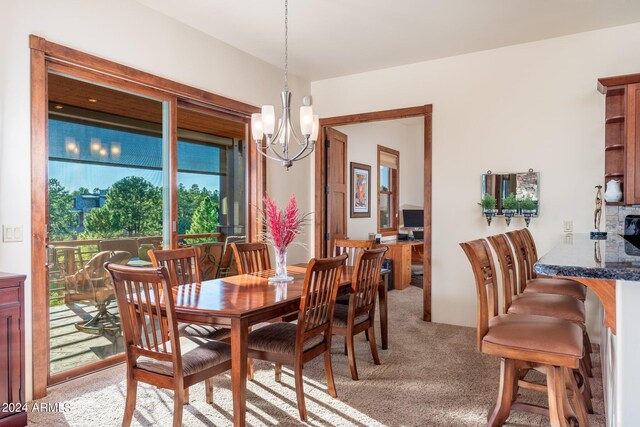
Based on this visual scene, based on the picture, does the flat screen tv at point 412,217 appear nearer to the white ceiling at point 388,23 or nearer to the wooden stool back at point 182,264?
the white ceiling at point 388,23

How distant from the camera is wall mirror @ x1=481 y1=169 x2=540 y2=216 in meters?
4.29

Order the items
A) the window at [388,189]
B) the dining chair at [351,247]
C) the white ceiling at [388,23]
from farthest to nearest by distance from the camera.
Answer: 1. the window at [388,189]
2. the dining chair at [351,247]
3. the white ceiling at [388,23]

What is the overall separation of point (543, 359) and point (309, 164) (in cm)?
410

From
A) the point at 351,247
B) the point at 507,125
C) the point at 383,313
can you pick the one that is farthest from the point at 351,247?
the point at 507,125

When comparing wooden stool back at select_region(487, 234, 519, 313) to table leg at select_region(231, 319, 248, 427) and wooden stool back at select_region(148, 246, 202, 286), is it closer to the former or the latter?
table leg at select_region(231, 319, 248, 427)

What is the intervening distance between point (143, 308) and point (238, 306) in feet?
1.66

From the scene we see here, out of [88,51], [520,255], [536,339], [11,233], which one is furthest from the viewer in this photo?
[88,51]

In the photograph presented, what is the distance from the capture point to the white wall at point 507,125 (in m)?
4.04

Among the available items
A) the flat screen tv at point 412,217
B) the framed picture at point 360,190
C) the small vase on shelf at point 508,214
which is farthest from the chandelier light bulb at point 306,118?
the flat screen tv at point 412,217

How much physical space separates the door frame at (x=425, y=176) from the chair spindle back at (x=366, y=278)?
1.61 meters

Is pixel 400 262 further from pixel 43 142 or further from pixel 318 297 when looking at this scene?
pixel 43 142

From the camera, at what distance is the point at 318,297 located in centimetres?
260

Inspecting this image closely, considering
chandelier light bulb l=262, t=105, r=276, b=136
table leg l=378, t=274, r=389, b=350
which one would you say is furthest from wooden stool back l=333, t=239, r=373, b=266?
chandelier light bulb l=262, t=105, r=276, b=136

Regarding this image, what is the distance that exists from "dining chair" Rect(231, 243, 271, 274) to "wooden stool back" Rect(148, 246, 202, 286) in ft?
1.32
